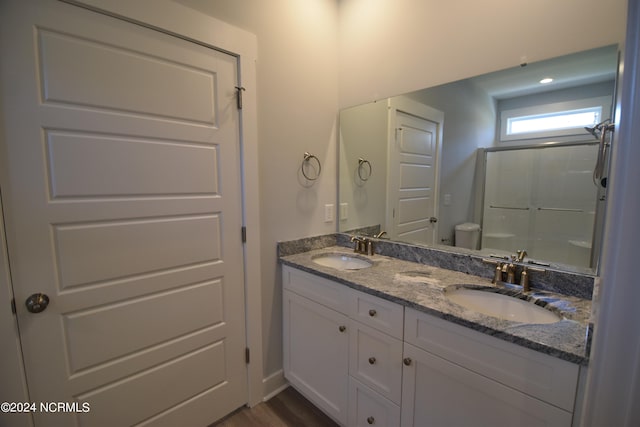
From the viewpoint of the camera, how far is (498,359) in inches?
37.0

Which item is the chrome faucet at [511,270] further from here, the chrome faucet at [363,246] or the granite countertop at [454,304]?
the chrome faucet at [363,246]

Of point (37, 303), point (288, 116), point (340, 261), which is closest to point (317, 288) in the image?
point (340, 261)

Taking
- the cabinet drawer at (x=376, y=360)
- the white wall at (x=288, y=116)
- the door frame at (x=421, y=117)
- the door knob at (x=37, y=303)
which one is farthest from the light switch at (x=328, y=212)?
the door knob at (x=37, y=303)

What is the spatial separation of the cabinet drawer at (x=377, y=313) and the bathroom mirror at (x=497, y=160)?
24.4 inches

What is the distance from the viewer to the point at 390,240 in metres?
1.88

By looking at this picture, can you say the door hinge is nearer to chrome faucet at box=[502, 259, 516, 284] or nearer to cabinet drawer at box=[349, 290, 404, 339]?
cabinet drawer at box=[349, 290, 404, 339]

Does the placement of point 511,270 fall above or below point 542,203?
below

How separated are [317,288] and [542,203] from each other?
1207 millimetres

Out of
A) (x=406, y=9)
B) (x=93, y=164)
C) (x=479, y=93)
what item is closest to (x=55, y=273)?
(x=93, y=164)

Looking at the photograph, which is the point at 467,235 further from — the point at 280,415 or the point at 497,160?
the point at 280,415

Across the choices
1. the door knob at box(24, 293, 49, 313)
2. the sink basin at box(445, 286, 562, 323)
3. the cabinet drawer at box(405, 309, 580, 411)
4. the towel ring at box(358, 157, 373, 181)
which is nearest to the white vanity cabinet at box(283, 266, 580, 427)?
the cabinet drawer at box(405, 309, 580, 411)

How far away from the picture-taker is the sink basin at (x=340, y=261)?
1.90 metres

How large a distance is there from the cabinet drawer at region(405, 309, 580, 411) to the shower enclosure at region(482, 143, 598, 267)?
63 centimetres

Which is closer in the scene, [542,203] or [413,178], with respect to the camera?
[542,203]
